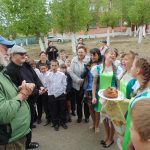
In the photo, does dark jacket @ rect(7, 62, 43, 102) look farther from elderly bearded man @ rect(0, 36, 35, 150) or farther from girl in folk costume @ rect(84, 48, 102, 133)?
girl in folk costume @ rect(84, 48, 102, 133)

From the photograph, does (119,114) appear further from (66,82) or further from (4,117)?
(66,82)

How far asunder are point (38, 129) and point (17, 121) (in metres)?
3.46

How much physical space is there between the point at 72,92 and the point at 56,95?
65 centimetres

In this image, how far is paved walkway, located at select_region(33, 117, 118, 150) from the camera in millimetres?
5510

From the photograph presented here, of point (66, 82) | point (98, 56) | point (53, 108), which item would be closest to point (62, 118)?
point (53, 108)

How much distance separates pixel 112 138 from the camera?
5.44 metres

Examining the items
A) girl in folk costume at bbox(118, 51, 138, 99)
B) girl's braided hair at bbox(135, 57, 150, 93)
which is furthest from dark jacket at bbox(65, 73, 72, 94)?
girl's braided hair at bbox(135, 57, 150, 93)

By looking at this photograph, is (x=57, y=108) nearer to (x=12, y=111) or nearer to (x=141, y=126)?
(x=12, y=111)

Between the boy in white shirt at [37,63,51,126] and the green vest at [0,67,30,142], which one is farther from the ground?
the green vest at [0,67,30,142]

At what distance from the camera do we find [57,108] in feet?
21.6

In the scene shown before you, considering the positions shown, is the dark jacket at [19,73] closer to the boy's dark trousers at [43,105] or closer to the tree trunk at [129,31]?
the boy's dark trousers at [43,105]

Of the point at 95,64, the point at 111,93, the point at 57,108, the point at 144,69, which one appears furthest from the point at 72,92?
the point at 144,69

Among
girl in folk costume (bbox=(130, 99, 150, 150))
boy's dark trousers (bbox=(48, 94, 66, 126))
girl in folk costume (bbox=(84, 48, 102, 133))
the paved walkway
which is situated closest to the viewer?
girl in folk costume (bbox=(130, 99, 150, 150))

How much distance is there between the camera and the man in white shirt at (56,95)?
640 centimetres
